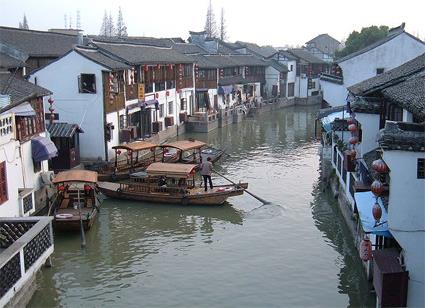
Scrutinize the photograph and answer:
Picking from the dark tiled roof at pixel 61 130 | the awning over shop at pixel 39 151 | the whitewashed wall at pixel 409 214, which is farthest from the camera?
the dark tiled roof at pixel 61 130

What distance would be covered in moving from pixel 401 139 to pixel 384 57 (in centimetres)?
2333

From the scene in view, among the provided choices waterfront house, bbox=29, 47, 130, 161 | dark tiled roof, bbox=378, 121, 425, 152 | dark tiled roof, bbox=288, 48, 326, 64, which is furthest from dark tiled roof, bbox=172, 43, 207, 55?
dark tiled roof, bbox=378, 121, 425, 152

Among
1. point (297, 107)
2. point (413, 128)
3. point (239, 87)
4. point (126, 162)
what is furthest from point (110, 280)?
point (297, 107)

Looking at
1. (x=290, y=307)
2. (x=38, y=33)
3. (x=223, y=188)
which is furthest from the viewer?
(x=38, y=33)

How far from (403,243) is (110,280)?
8.36 metres

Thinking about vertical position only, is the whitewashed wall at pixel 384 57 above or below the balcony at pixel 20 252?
above

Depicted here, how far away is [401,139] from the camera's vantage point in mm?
10195

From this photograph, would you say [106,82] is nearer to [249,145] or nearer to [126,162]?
[126,162]

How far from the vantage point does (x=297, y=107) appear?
6456cm

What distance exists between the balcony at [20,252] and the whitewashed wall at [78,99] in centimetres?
1548

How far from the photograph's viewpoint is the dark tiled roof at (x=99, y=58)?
93.2ft

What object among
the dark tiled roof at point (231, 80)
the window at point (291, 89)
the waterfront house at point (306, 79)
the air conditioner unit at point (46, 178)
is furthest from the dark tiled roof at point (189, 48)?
the air conditioner unit at point (46, 178)

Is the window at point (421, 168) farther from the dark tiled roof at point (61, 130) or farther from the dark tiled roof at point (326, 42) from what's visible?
the dark tiled roof at point (326, 42)

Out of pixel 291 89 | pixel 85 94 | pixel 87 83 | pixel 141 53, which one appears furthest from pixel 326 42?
pixel 85 94
